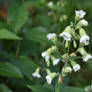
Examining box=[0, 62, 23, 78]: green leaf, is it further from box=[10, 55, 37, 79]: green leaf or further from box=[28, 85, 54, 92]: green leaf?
box=[28, 85, 54, 92]: green leaf

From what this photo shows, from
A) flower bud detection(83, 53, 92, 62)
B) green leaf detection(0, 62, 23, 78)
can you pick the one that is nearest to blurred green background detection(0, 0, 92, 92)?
green leaf detection(0, 62, 23, 78)

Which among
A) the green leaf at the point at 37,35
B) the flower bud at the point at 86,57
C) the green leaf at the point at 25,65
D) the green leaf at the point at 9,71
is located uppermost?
the flower bud at the point at 86,57

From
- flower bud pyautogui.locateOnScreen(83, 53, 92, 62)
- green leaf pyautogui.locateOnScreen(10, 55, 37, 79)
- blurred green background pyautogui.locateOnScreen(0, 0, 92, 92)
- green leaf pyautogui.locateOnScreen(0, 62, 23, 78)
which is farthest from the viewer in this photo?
green leaf pyautogui.locateOnScreen(10, 55, 37, 79)

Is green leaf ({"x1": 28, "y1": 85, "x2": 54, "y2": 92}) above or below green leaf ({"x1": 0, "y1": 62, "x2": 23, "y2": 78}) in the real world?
above

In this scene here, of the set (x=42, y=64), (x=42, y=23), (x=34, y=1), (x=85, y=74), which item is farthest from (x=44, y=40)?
(x=85, y=74)

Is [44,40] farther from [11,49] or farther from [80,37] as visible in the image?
[11,49]

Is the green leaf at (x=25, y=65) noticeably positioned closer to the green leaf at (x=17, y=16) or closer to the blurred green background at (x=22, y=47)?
the blurred green background at (x=22, y=47)

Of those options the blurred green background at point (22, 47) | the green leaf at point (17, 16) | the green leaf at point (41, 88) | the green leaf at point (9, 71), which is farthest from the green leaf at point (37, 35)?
the green leaf at point (41, 88)

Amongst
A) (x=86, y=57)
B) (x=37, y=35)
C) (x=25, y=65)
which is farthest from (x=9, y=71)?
(x=86, y=57)

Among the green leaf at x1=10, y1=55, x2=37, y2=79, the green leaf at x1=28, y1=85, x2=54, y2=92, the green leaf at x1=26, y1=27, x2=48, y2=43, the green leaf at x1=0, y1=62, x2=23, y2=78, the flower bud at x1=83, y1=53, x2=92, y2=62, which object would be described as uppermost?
the flower bud at x1=83, y1=53, x2=92, y2=62
